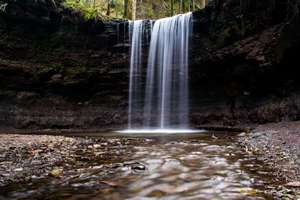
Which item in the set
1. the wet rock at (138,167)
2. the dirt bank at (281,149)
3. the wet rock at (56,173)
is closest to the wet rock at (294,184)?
the dirt bank at (281,149)

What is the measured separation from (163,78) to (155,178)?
14597 mm

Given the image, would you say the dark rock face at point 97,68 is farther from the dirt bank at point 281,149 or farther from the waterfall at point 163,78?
the dirt bank at point 281,149

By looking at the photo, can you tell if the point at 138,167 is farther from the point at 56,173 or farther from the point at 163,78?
the point at 163,78

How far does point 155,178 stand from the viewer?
7.55 meters

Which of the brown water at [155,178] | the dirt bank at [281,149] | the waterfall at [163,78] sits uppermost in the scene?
the waterfall at [163,78]

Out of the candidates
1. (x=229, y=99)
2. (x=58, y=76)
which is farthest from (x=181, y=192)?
(x=58, y=76)

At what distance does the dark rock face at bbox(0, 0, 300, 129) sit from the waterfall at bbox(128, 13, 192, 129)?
499 mm

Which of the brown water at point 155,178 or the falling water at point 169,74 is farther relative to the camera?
the falling water at point 169,74

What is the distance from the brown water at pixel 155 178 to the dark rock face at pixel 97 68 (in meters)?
9.47

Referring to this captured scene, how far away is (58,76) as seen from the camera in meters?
22.9

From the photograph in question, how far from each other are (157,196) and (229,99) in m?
14.9

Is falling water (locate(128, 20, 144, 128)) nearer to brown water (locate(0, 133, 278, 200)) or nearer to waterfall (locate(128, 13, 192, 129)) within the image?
waterfall (locate(128, 13, 192, 129))

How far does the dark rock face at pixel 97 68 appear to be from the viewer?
19.6 metres

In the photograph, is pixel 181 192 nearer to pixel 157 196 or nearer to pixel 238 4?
pixel 157 196
